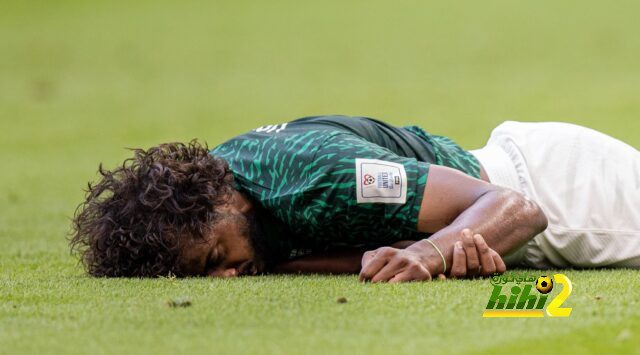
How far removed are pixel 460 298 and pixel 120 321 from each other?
3.78 ft

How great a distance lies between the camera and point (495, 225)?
189 inches

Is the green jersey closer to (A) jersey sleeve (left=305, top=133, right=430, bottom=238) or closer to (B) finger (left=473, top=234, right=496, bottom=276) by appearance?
(A) jersey sleeve (left=305, top=133, right=430, bottom=238)

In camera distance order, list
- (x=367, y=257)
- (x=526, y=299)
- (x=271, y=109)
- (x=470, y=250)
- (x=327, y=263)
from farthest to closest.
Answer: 1. (x=271, y=109)
2. (x=327, y=263)
3. (x=367, y=257)
4. (x=470, y=250)
5. (x=526, y=299)

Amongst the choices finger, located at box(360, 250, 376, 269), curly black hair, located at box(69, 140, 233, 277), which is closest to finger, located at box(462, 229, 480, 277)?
finger, located at box(360, 250, 376, 269)

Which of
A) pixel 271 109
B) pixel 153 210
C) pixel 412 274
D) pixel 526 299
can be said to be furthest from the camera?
pixel 271 109

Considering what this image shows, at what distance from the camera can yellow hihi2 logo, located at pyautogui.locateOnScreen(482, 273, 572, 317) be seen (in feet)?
13.0

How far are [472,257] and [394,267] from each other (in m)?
0.31

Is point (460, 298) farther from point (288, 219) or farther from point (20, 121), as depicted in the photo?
point (20, 121)

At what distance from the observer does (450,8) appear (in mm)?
21484

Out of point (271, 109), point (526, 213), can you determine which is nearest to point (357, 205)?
point (526, 213)

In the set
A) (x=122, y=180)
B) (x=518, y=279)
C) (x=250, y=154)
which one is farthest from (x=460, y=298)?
(x=122, y=180)

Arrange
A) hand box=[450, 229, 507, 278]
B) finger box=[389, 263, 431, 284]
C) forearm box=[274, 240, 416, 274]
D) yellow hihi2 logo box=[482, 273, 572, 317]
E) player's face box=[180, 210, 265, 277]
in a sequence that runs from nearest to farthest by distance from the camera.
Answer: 1. yellow hihi2 logo box=[482, 273, 572, 317]
2. finger box=[389, 263, 431, 284]
3. hand box=[450, 229, 507, 278]
4. player's face box=[180, 210, 265, 277]
5. forearm box=[274, 240, 416, 274]

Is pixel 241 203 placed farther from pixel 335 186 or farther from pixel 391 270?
pixel 391 270

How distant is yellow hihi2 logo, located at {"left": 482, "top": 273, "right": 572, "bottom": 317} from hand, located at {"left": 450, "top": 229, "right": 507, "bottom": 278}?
10cm
